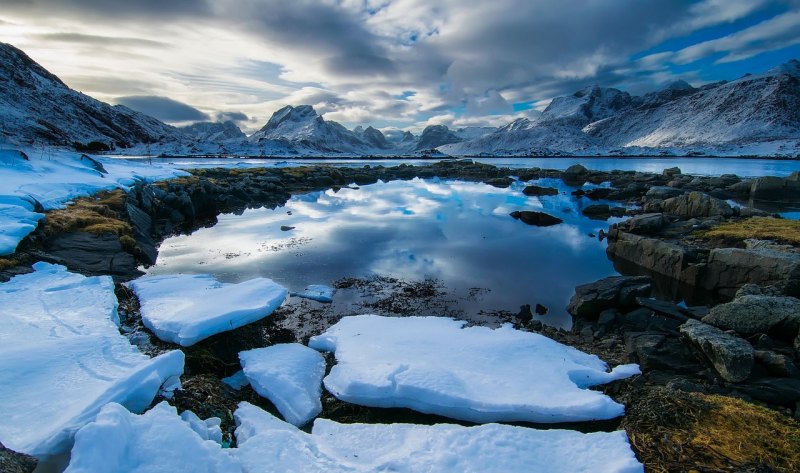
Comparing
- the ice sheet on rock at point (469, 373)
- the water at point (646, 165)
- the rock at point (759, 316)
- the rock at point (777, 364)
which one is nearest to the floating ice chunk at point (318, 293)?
the ice sheet on rock at point (469, 373)

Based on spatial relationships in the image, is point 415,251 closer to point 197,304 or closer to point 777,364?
point 197,304

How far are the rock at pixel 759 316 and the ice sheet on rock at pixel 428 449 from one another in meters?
5.08

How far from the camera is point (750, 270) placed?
12.5m

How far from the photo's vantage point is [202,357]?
780 cm

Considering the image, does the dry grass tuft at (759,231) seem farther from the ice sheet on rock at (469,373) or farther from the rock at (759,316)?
the ice sheet on rock at (469,373)

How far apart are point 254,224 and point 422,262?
1305 centimetres

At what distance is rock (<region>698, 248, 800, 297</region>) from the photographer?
11250 millimetres

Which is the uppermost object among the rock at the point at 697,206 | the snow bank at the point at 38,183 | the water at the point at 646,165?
the water at the point at 646,165

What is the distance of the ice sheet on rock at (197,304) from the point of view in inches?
324

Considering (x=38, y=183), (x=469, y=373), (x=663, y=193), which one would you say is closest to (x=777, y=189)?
(x=663, y=193)

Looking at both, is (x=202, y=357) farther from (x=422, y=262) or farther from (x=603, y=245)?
(x=603, y=245)

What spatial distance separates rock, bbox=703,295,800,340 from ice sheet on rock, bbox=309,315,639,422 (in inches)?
107

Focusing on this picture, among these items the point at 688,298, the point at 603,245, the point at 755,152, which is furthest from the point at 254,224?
the point at 755,152

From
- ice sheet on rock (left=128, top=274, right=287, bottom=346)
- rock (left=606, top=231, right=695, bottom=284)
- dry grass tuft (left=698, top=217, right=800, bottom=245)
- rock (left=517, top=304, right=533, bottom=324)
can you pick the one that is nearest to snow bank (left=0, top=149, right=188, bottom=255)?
ice sheet on rock (left=128, top=274, right=287, bottom=346)
